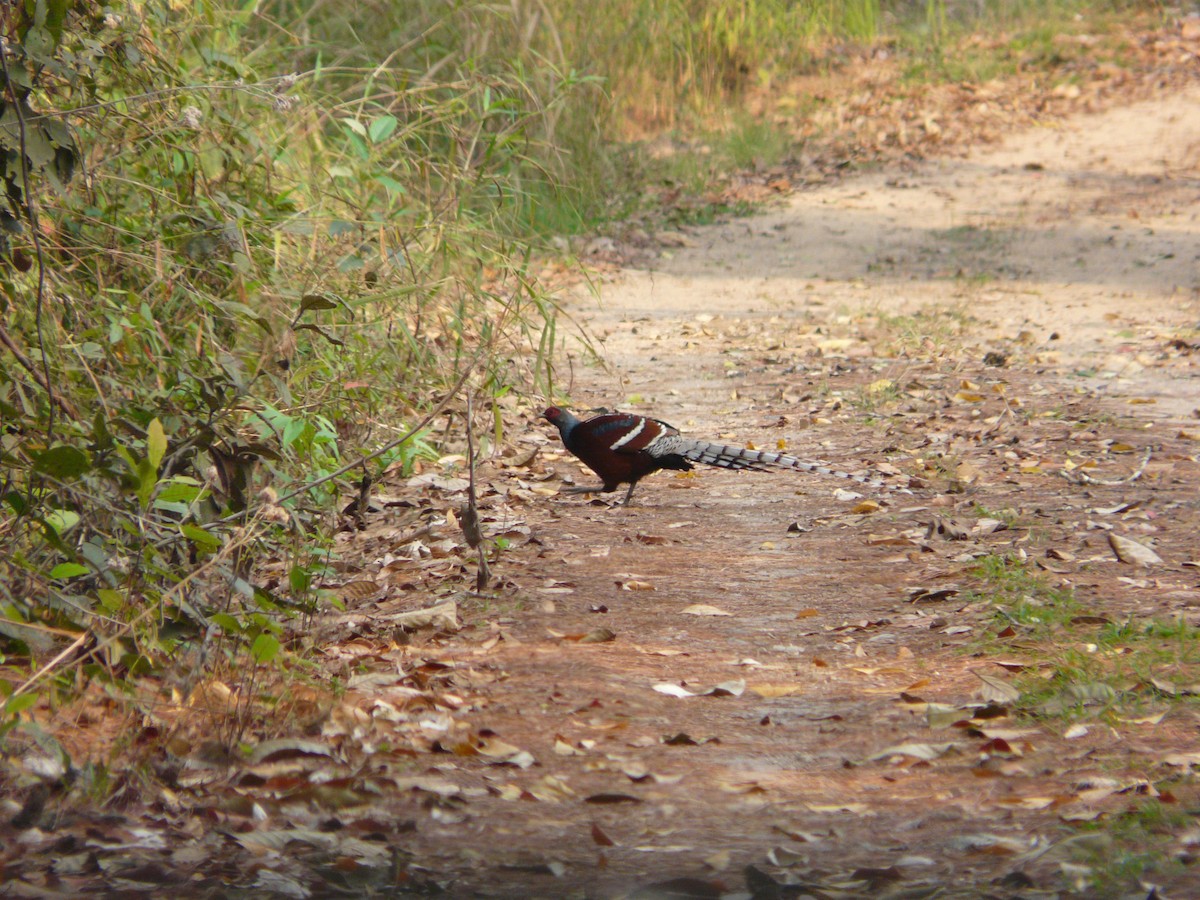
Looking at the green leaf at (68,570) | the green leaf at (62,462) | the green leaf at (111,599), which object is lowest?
the green leaf at (111,599)

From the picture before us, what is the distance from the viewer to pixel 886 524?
4930 millimetres

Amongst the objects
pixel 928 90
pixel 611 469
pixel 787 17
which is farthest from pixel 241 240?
pixel 928 90

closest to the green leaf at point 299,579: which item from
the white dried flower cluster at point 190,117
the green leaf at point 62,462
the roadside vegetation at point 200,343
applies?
the roadside vegetation at point 200,343

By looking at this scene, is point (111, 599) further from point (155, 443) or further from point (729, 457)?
point (729, 457)

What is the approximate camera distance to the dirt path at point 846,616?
2.72m

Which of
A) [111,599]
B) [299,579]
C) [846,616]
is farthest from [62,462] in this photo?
[846,616]

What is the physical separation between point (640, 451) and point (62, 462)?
2.47 meters

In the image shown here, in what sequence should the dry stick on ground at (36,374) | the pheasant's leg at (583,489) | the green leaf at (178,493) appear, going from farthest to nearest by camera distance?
the pheasant's leg at (583,489)
the dry stick on ground at (36,374)
the green leaf at (178,493)

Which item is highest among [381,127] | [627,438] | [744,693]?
[381,127]

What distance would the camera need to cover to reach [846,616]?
4074 millimetres

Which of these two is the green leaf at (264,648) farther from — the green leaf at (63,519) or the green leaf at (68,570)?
the green leaf at (63,519)

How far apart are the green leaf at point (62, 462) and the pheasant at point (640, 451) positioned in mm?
2355

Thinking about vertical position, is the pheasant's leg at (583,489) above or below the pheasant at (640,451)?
below

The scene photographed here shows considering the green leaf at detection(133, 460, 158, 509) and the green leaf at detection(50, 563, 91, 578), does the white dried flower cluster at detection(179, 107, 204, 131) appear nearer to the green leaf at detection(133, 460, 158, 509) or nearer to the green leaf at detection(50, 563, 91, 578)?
the green leaf at detection(133, 460, 158, 509)
